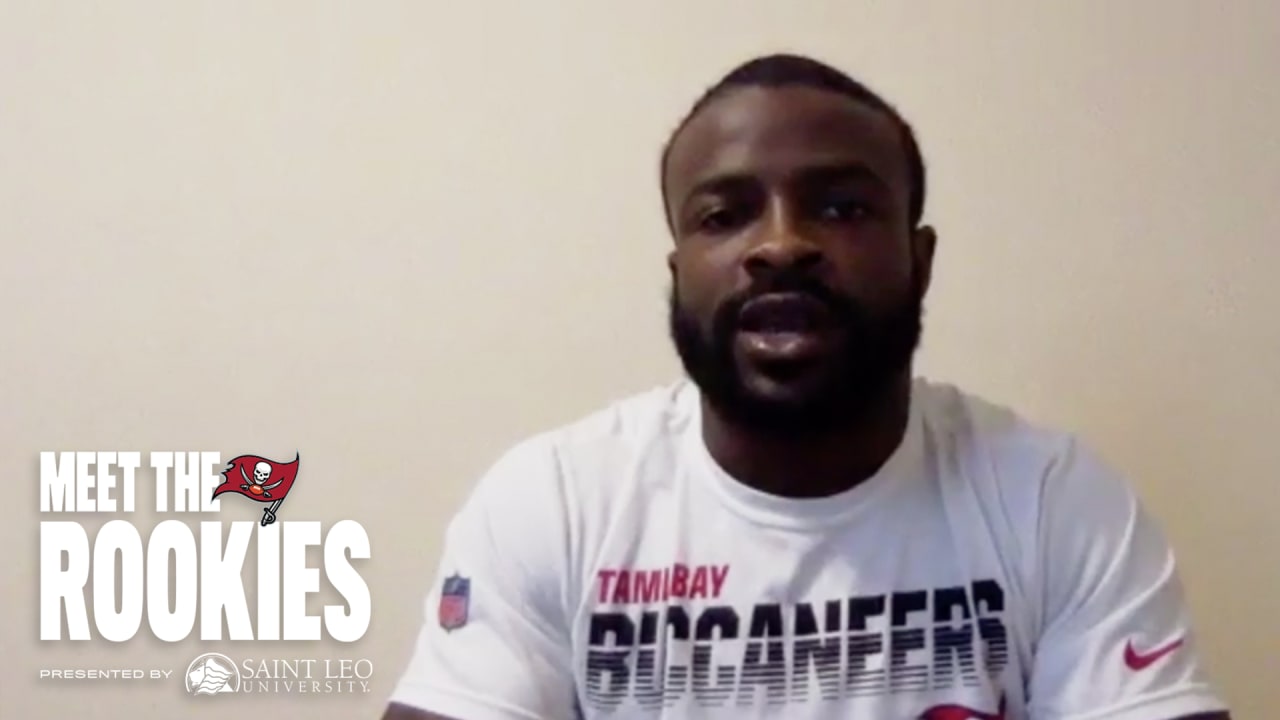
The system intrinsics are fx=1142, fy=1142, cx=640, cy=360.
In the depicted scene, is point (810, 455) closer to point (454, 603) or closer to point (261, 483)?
point (454, 603)

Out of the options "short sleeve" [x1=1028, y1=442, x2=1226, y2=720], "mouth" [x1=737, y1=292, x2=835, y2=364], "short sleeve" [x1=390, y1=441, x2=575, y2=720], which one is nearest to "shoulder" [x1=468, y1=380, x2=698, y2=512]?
"short sleeve" [x1=390, y1=441, x2=575, y2=720]

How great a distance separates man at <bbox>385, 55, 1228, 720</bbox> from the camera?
2.52 ft

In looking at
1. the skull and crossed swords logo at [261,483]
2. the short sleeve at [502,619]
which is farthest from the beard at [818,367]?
the skull and crossed swords logo at [261,483]

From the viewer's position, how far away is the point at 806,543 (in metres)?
0.80

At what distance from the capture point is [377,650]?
3.59 feet

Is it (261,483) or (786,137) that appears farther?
(261,483)

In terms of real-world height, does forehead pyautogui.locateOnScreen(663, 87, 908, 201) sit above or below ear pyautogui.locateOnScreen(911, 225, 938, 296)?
above

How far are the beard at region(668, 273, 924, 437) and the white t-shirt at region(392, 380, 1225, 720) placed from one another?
0.19 ft

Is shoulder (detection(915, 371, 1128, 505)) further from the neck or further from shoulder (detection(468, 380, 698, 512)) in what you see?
shoulder (detection(468, 380, 698, 512))

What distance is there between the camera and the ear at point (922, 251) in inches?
33.6

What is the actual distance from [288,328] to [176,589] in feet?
0.89

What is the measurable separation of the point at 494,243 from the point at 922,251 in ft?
1.36

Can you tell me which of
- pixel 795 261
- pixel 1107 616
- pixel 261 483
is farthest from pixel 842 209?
pixel 261 483

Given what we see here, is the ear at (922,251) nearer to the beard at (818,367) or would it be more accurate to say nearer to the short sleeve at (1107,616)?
the beard at (818,367)
